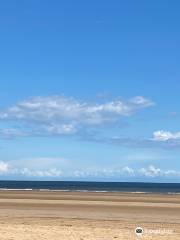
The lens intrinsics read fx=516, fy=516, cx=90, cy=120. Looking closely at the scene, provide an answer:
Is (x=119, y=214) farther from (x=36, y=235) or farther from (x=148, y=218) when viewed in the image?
(x=36, y=235)

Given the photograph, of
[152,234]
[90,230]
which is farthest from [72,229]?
[152,234]

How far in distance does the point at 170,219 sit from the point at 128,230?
938 cm

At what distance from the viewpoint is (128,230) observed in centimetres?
2405

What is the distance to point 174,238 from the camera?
836 inches

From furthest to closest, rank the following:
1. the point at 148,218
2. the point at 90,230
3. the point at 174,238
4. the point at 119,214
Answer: the point at 119,214
the point at 148,218
the point at 90,230
the point at 174,238

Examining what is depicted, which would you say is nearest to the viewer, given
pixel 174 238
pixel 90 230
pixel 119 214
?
pixel 174 238

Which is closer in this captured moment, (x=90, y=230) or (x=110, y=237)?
(x=110, y=237)

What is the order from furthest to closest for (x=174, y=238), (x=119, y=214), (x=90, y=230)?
(x=119, y=214), (x=90, y=230), (x=174, y=238)

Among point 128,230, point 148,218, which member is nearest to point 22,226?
point 128,230

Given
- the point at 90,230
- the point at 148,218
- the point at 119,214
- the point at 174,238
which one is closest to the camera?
the point at 174,238

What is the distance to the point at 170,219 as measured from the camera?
32.8m

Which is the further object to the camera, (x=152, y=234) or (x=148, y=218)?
→ (x=148, y=218)

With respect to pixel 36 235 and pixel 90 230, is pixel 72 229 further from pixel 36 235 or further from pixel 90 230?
pixel 36 235

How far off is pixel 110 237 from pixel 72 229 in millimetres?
3087
